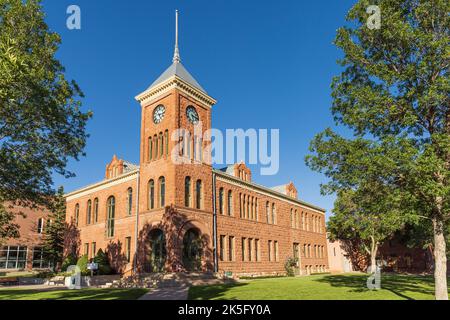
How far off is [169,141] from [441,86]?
2075 cm

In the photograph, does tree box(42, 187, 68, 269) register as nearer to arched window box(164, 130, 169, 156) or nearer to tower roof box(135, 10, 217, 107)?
tower roof box(135, 10, 217, 107)

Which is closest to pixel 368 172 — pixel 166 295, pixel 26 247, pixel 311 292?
pixel 311 292

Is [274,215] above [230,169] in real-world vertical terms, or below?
below

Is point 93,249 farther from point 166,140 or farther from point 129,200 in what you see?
point 166,140

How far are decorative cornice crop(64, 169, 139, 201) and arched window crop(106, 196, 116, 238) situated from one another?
5.39ft

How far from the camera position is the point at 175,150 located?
96.1 feet

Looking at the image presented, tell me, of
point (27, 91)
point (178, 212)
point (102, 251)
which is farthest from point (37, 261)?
point (27, 91)

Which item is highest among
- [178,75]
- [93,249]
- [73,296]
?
[178,75]

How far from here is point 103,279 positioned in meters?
30.2

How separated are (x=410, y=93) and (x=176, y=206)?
738 inches

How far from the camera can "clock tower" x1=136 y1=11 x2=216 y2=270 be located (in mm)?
29047

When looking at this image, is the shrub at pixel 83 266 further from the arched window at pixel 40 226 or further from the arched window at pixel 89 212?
the arched window at pixel 40 226

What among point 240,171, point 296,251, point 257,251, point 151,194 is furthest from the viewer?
point 296,251
